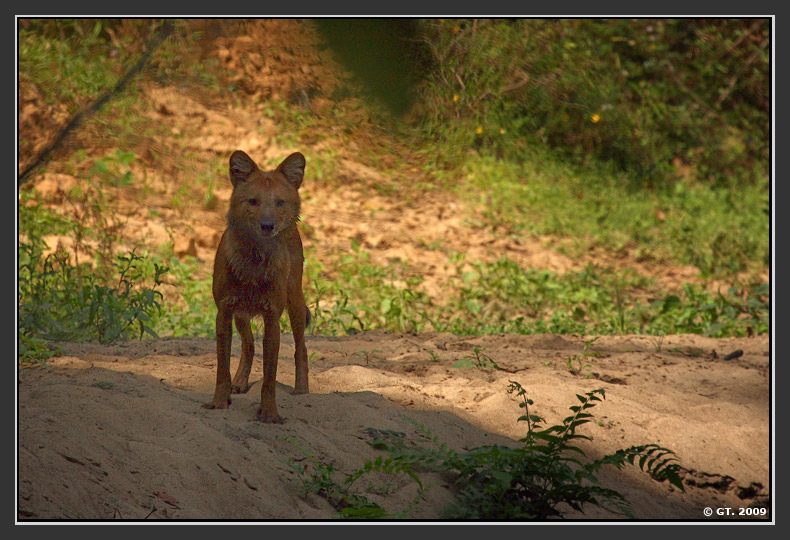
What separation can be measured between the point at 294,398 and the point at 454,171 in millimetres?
5553

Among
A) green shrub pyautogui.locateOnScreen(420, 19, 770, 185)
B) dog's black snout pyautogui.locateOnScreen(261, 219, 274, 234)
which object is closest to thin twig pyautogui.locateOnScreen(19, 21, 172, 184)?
dog's black snout pyautogui.locateOnScreen(261, 219, 274, 234)

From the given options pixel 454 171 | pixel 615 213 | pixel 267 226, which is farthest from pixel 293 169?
pixel 615 213

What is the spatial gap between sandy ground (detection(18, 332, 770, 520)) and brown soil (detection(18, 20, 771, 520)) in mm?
10

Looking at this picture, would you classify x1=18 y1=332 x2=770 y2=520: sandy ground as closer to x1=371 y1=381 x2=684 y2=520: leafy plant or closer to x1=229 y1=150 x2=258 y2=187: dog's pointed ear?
x1=371 y1=381 x2=684 y2=520: leafy plant

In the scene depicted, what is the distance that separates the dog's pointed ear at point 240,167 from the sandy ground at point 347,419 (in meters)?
1.13

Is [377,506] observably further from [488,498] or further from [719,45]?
[719,45]

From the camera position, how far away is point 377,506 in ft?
11.6

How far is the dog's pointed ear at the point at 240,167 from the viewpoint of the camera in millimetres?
4180

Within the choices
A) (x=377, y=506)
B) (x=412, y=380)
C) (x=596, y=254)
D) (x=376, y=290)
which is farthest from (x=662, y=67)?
(x=377, y=506)

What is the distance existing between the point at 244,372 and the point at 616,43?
8697 mm

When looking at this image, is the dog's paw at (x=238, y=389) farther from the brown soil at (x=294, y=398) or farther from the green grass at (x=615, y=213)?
the green grass at (x=615, y=213)

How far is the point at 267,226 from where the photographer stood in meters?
4.05

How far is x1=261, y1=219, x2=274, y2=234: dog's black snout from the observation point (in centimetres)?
405

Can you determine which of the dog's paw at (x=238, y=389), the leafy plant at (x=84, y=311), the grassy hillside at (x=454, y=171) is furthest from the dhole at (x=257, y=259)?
the leafy plant at (x=84, y=311)
